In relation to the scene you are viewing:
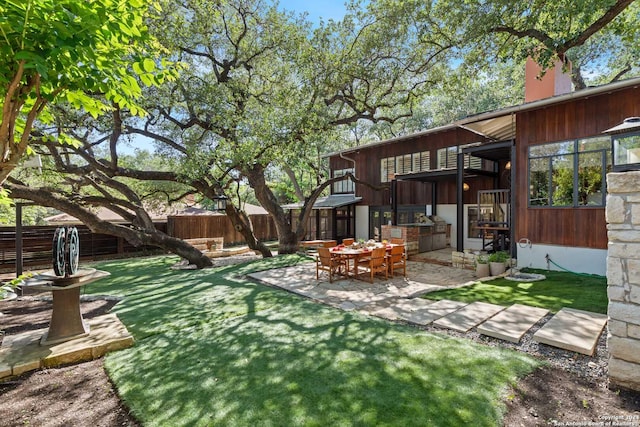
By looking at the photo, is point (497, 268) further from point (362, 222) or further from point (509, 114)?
point (362, 222)

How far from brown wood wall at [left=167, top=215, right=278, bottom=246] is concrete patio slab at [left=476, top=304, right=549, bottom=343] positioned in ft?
54.6

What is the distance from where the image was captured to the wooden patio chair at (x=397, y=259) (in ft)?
27.1

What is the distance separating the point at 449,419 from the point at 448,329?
2186 mm

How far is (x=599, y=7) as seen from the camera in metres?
5.98

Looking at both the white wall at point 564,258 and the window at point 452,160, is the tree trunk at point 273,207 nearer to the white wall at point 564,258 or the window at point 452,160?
the window at point 452,160

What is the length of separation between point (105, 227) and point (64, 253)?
6.53 m

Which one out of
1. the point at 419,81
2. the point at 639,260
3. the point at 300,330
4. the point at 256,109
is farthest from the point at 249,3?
the point at 639,260

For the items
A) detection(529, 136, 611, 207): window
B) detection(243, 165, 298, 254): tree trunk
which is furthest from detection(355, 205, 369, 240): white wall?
detection(529, 136, 611, 207): window

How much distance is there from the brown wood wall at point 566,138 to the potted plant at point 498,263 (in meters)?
0.97

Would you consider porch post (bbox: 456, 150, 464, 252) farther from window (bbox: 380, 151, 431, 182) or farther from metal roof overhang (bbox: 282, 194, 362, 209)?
metal roof overhang (bbox: 282, 194, 362, 209)

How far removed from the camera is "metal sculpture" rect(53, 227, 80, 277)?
13.4 ft

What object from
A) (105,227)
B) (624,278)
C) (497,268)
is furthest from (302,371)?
(105,227)

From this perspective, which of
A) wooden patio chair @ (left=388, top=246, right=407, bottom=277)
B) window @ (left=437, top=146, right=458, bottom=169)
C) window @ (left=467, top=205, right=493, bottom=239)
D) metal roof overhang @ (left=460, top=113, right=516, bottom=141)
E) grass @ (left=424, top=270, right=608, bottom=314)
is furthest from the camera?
window @ (left=437, top=146, right=458, bottom=169)

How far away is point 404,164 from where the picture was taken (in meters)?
14.9
